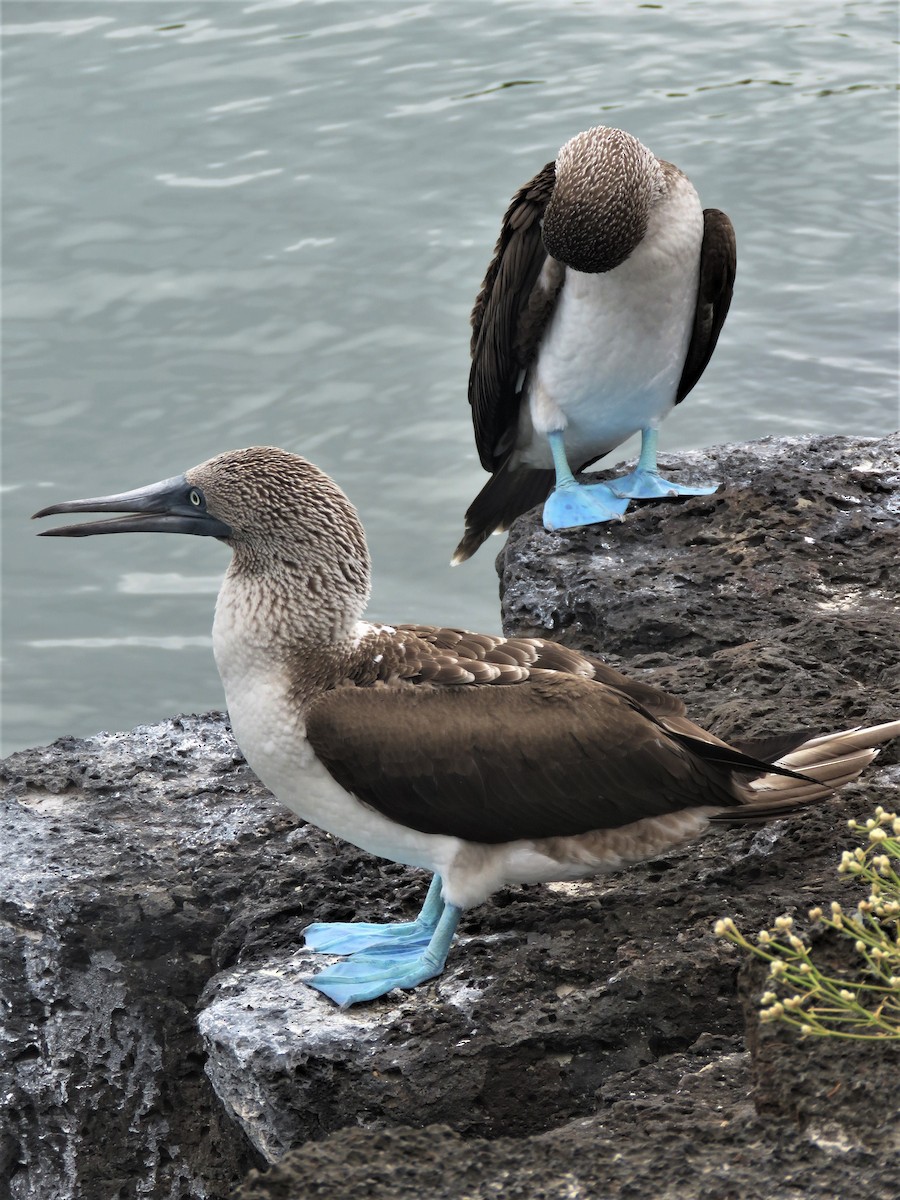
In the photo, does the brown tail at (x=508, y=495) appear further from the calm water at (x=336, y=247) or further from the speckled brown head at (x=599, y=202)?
the calm water at (x=336, y=247)

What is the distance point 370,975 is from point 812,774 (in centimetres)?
111

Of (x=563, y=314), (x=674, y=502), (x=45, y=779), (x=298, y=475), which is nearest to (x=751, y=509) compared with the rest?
(x=674, y=502)

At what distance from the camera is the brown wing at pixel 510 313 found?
6.53 m

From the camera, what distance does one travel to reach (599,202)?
6.05 meters

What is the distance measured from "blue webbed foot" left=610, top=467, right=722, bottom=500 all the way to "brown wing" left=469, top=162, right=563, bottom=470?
866mm

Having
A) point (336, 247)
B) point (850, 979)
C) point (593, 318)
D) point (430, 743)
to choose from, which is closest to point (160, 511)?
point (430, 743)

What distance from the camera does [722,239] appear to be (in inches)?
259

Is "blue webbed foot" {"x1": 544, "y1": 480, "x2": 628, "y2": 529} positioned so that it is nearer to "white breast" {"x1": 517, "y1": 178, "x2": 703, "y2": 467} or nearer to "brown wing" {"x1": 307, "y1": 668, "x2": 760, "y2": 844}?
"white breast" {"x1": 517, "y1": 178, "x2": 703, "y2": 467}

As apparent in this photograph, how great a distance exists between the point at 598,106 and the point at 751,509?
779 centimetres

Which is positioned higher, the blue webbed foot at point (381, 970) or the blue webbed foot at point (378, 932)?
the blue webbed foot at point (381, 970)

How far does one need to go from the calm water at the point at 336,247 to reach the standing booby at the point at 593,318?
2132mm

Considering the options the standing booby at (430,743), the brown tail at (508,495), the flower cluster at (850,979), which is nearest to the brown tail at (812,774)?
the standing booby at (430,743)

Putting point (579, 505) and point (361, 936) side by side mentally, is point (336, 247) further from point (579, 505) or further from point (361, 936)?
point (361, 936)

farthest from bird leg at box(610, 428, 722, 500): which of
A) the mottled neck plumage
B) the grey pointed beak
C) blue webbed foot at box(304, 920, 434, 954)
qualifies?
blue webbed foot at box(304, 920, 434, 954)
